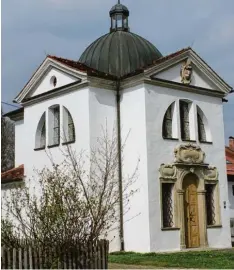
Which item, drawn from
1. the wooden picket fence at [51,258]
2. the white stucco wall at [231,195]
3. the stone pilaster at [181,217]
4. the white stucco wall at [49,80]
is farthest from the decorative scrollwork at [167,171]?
the wooden picket fence at [51,258]

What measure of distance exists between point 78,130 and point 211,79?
6.37 meters

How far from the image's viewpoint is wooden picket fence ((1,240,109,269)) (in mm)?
10039

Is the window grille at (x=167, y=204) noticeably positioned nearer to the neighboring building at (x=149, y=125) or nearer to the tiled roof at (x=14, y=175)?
the neighboring building at (x=149, y=125)

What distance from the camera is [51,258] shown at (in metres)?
10.2

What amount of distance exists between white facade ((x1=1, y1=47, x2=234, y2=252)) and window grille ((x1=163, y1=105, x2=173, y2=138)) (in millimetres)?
205

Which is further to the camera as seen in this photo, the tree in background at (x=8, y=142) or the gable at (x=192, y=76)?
the tree in background at (x=8, y=142)

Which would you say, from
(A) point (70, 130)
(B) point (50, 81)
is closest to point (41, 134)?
(A) point (70, 130)

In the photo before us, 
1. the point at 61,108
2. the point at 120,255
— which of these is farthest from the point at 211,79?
the point at 120,255

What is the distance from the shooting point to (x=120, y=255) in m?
17.3

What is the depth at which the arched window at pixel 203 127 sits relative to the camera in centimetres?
2114

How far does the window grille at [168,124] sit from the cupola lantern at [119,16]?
5.33 meters

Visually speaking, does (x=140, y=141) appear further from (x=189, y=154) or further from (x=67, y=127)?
(x=67, y=127)

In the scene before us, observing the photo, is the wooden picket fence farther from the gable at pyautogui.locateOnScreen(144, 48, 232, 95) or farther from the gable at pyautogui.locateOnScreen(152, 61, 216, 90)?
the gable at pyautogui.locateOnScreen(152, 61, 216, 90)

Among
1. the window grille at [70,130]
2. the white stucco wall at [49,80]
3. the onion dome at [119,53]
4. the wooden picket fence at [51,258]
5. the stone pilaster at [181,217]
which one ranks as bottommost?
the wooden picket fence at [51,258]
